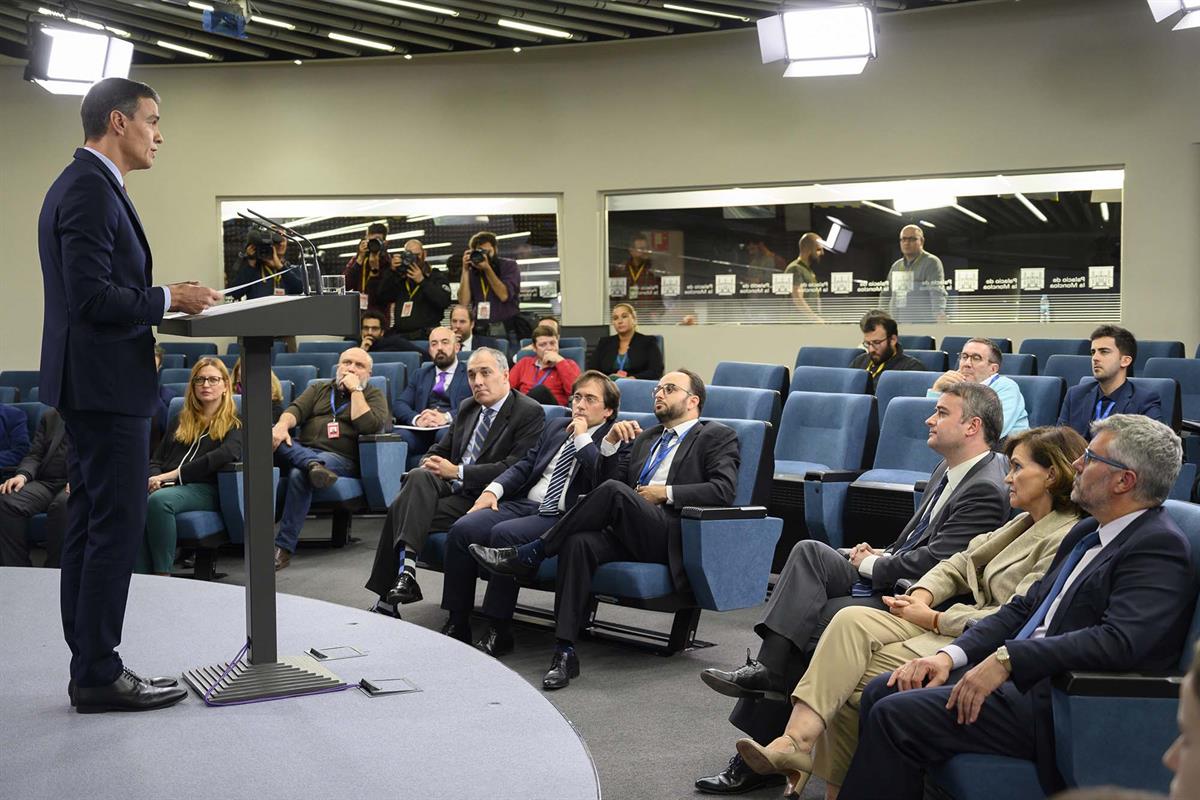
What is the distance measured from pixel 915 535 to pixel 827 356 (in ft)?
15.3

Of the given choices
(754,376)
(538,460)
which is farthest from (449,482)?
(754,376)

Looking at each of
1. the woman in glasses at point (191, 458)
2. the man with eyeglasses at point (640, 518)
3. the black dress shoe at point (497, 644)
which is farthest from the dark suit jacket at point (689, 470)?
the woman in glasses at point (191, 458)

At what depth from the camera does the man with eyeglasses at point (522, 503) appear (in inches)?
172

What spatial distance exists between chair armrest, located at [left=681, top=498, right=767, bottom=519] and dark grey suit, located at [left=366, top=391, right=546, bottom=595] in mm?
993

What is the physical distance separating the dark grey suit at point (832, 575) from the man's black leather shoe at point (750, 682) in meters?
0.03

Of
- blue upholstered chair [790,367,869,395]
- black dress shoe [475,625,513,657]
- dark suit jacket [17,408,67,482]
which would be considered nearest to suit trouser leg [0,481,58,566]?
dark suit jacket [17,408,67,482]

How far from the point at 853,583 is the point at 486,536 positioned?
1.55 metres

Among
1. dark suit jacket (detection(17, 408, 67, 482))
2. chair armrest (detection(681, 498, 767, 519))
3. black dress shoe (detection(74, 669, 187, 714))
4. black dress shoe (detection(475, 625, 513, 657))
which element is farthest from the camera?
dark suit jacket (detection(17, 408, 67, 482))

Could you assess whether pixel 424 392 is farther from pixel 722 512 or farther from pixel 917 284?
pixel 917 284

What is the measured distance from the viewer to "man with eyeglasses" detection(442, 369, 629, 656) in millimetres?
4359

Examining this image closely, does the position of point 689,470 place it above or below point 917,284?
below

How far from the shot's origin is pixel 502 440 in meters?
4.86

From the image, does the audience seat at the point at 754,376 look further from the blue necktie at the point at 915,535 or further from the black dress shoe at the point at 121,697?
the black dress shoe at the point at 121,697

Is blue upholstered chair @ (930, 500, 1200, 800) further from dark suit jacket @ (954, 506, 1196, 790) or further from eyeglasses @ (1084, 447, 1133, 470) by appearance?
eyeglasses @ (1084, 447, 1133, 470)
